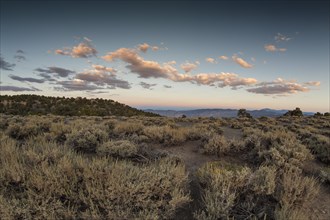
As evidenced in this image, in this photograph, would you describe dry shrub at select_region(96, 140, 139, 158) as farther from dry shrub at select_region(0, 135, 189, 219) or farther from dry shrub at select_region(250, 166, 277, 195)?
dry shrub at select_region(250, 166, 277, 195)

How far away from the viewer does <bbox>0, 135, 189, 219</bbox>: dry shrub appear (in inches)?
122

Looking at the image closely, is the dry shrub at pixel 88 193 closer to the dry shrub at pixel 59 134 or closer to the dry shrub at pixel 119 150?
the dry shrub at pixel 119 150

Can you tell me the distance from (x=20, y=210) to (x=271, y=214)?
4.02m

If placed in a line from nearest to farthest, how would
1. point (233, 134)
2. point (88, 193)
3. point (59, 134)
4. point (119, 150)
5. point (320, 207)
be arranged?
point (88, 193), point (320, 207), point (119, 150), point (59, 134), point (233, 134)

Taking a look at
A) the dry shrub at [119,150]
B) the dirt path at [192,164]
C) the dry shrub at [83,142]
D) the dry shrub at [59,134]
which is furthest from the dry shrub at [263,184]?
the dry shrub at [59,134]

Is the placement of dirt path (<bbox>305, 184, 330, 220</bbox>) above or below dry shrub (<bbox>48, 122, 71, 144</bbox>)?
below

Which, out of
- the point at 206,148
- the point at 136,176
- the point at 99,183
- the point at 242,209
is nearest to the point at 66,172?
the point at 99,183

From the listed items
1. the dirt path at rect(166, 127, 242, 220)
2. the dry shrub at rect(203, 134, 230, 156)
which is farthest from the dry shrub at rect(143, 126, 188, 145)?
the dry shrub at rect(203, 134, 230, 156)

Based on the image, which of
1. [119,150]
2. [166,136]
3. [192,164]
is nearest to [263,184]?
[192,164]

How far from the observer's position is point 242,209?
12.5ft

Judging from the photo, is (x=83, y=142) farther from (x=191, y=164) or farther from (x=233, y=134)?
Answer: (x=233, y=134)

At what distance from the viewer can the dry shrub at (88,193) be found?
3.10 meters

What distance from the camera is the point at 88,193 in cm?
351

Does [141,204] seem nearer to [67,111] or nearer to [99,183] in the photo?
[99,183]
